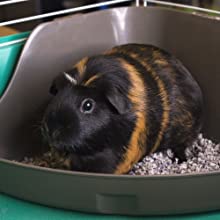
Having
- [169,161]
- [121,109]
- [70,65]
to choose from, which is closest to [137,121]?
[121,109]

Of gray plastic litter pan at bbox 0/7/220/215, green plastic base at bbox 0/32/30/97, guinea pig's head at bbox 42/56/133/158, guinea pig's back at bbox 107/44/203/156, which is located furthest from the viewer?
green plastic base at bbox 0/32/30/97

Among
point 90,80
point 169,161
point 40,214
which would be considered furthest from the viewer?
point 169,161

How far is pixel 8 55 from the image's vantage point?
1127 millimetres

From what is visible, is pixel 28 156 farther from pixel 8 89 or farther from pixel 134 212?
pixel 134 212

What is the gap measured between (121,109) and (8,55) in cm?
35

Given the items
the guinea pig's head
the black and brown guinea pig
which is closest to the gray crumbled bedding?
the black and brown guinea pig

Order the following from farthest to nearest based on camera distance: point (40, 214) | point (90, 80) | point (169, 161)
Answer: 1. point (169, 161)
2. point (90, 80)
3. point (40, 214)

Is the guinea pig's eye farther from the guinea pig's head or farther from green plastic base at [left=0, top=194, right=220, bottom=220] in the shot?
green plastic base at [left=0, top=194, right=220, bottom=220]

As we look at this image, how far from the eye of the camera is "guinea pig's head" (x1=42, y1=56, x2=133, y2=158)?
34.3 inches

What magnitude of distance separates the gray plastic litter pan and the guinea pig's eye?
16 cm

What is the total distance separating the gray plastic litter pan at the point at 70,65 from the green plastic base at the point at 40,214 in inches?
0.8

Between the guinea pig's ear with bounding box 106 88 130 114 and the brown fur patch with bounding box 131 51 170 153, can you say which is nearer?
the guinea pig's ear with bounding box 106 88 130 114

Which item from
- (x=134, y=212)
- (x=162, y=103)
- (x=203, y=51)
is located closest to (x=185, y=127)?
(x=162, y=103)

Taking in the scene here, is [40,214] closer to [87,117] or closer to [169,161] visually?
[87,117]
